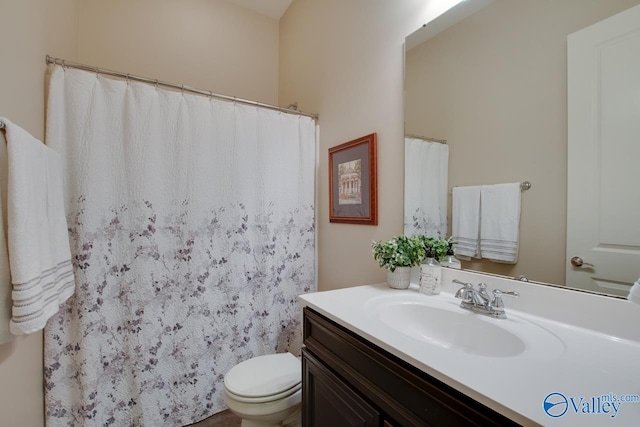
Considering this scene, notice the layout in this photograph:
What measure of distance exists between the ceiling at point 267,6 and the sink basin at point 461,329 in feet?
8.39

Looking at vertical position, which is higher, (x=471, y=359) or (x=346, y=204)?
(x=346, y=204)

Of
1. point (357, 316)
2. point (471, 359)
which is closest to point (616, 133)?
point (471, 359)

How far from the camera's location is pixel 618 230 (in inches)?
30.8

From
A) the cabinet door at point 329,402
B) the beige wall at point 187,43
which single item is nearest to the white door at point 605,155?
the cabinet door at point 329,402

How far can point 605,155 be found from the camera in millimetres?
794

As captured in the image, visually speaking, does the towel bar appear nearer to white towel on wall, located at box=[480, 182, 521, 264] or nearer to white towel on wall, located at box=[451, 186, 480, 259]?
white towel on wall, located at box=[480, 182, 521, 264]

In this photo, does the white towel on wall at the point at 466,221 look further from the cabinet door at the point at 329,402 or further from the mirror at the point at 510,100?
the cabinet door at the point at 329,402

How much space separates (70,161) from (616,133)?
210 cm

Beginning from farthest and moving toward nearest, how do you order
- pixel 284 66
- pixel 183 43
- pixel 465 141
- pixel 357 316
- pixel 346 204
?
pixel 284 66
pixel 183 43
pixel 346 204
pixel 465 141
pixel 357 316

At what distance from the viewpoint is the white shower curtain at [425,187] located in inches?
49.2

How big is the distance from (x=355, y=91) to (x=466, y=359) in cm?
147

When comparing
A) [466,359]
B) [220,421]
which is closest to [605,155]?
[466,359]

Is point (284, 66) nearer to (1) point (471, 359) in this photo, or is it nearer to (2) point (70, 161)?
(2) point (70, 161)

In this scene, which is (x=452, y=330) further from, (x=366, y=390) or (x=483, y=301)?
(x=366, y=390)
